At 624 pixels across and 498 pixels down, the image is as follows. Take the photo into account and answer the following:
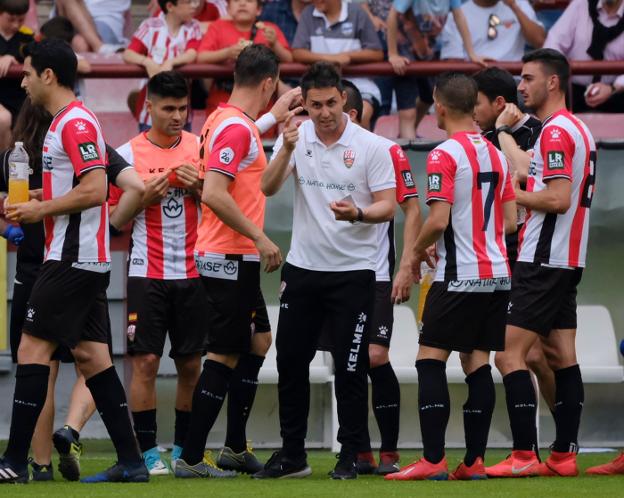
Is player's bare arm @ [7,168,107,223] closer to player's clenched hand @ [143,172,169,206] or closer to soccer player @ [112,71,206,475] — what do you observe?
player's clenched hand @ [143,172,169,206]

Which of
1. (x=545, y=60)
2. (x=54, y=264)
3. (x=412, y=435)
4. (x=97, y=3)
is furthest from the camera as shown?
(x=97, y=3)

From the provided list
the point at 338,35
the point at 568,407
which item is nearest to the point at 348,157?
the point at 568,407

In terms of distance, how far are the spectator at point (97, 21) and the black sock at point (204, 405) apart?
17.1 ft

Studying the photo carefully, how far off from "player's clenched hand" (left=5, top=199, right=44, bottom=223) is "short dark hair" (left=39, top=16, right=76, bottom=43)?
4.30m

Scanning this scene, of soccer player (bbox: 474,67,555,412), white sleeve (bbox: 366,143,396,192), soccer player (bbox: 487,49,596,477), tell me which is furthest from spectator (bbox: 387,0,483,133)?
white sleeve (bbox: 366,143,396,192)

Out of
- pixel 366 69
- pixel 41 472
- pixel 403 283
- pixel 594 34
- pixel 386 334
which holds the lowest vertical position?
pixel 41 472

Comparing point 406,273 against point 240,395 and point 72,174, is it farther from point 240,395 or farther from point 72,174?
point 72,174

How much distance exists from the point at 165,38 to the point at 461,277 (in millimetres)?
4614

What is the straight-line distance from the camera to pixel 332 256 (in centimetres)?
725

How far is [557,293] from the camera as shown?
304 inches

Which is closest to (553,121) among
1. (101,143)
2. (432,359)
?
(432,359)

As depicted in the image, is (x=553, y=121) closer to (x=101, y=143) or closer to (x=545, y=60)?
(x=545, y=60)

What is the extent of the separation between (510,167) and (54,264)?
9.83ft

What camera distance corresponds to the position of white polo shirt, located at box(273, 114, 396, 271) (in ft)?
23.8
